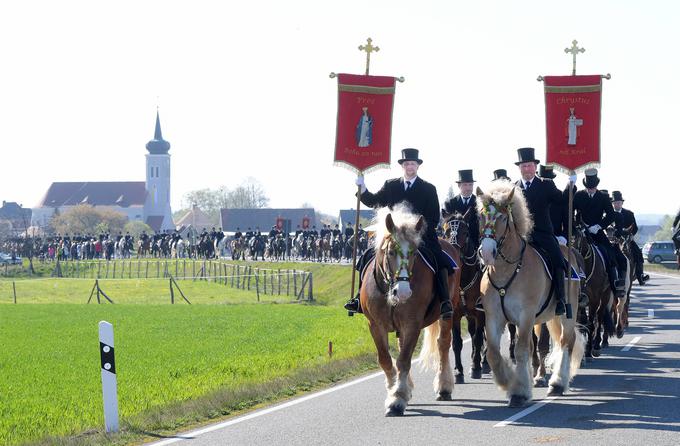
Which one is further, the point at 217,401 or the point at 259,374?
the point at 259,374

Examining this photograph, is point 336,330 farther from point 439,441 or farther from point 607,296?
point 439,441

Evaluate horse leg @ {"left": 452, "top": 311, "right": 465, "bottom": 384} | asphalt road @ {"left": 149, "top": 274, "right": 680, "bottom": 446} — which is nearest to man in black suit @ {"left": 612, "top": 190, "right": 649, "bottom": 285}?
asphalt road @ {"left": 149, "top": 274, "right": 680, "bottom": 446}

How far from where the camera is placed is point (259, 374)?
52.1ft

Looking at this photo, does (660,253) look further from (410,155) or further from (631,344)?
(410,155)

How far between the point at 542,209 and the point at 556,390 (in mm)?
2173

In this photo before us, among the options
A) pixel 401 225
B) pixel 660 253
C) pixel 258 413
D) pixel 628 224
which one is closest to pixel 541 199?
pixel 401 225

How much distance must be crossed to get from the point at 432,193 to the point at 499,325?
1697mm

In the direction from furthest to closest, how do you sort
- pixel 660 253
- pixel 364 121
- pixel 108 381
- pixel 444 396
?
pixel 660 253 → pixel 364 121 → pixel 444 396 → pixel 108 381

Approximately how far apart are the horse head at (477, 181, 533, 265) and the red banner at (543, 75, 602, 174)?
5.58 m

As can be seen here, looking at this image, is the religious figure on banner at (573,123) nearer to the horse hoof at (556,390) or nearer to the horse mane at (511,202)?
the horse mane at (511,202)

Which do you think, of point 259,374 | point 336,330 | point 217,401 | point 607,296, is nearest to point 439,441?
point 217,401

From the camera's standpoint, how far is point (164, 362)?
65.8ft

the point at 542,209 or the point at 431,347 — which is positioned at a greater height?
the point at 542,209

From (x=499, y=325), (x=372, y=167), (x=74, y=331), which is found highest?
(x=372, y=167)
